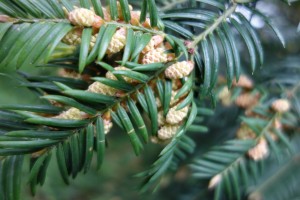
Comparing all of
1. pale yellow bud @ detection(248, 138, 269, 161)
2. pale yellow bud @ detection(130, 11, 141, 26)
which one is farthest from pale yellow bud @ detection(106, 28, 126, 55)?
pale yellow bud @ detection(248, 138, 269, 161)

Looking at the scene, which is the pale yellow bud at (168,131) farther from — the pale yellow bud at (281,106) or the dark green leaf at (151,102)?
the pale yellow bud at (281,106)

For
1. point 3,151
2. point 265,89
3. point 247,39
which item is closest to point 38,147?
point 3,151

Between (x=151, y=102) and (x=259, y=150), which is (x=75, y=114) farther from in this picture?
(x=259, y=150)

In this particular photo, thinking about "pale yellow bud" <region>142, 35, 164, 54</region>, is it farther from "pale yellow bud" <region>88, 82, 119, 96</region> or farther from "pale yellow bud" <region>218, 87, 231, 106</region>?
"pale yellow bud" <region>218, 87, 231, 106</region>

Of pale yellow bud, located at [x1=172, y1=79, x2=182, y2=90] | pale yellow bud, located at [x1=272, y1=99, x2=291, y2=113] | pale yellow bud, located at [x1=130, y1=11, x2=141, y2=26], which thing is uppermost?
pale yellow bud, located at [x1=130, y1=11, x2=141, y2=26]

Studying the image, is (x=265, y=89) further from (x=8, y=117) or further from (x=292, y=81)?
(x=8, y=117)

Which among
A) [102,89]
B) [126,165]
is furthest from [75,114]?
[126,165]
